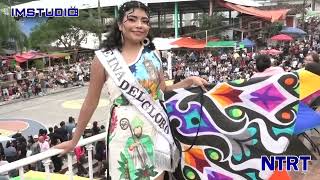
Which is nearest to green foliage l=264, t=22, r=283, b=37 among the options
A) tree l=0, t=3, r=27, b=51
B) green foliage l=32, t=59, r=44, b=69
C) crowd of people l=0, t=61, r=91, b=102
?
crowd of people l=0, t=61, r=91, b=102

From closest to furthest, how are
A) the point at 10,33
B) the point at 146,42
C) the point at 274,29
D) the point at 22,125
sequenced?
the point at 146,42, the point at 22,125, the point at 10,33, the point at 274,29

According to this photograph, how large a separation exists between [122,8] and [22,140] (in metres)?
8.77

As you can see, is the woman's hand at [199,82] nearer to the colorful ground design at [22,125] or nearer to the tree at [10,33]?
the colorful ground design at [22,125]

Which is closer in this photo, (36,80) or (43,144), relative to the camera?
(43,144)

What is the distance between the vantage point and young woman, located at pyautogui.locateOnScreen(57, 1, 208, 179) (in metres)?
2.32

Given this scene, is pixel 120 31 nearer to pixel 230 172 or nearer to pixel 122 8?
pixel 122 8

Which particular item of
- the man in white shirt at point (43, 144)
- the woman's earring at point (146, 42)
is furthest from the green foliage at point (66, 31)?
the woman's earring at point (146, 42)

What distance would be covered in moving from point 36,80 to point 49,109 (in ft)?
14.6

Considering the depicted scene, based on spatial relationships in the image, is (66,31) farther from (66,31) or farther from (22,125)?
(22,125)

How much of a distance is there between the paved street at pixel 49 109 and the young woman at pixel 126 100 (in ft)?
40.0

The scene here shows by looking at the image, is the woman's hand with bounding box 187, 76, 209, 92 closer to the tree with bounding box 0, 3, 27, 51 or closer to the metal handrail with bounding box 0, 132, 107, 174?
the metal handrail with bounding box 0, 132, 107, 174

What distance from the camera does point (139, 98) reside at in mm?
2299

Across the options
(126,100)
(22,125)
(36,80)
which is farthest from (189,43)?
(126,100)

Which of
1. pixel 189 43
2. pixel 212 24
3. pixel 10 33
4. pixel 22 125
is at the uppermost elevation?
pixel 212 24
